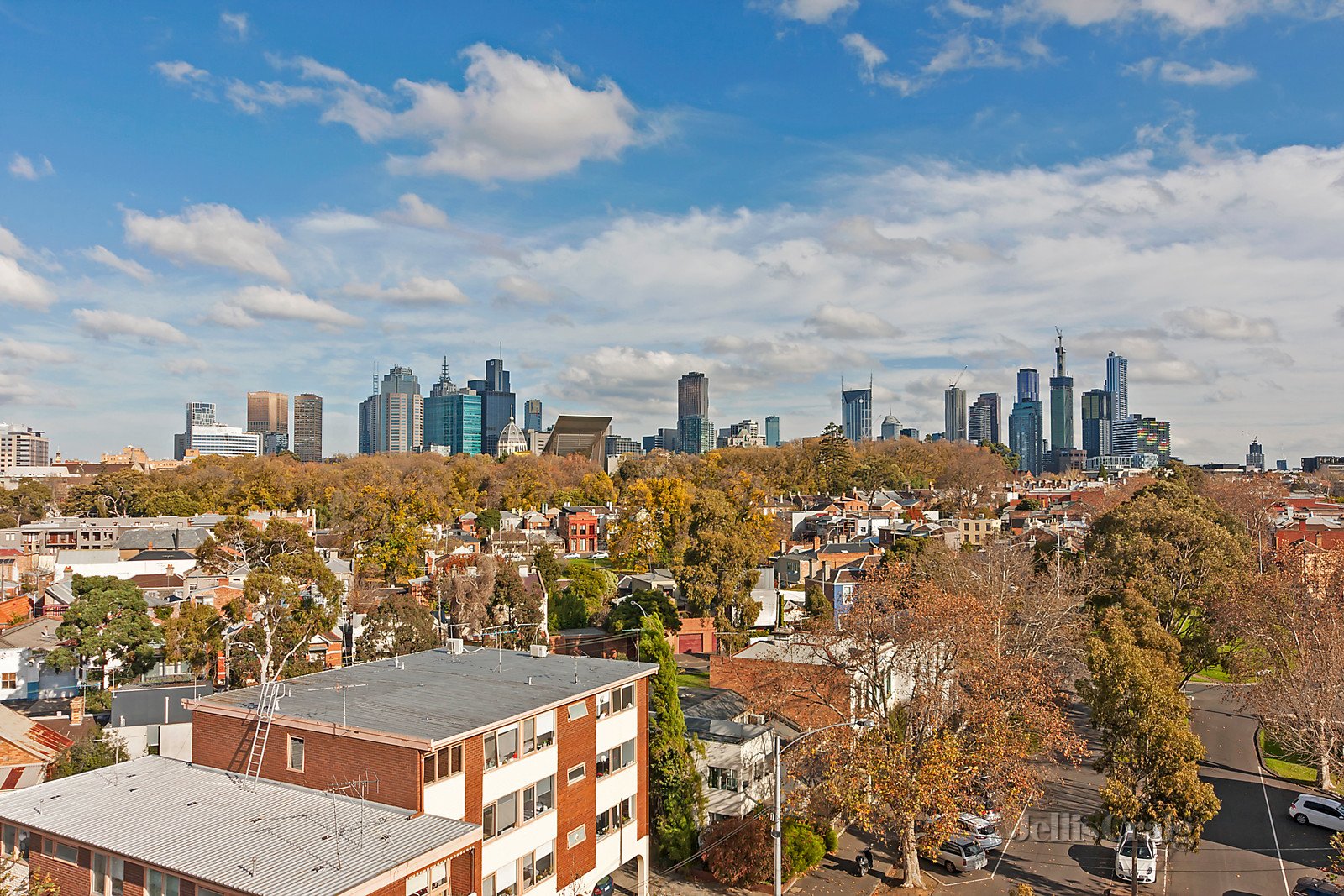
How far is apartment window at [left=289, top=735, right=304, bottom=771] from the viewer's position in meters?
19.3

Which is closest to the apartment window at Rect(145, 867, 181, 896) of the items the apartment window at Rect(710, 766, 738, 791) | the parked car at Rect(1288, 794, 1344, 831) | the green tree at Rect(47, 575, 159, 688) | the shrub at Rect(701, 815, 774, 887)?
the shrub at Rect(701, 815, 774, 887)

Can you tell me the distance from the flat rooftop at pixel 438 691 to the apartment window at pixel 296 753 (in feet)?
1.64

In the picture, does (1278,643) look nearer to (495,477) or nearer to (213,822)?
(213,822)

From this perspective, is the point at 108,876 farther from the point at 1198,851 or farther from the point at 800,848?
the point at 1198,851

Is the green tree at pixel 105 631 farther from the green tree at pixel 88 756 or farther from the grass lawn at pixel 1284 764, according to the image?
the grass lawn at pixel 1284 764

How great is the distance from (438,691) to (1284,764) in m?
33.2

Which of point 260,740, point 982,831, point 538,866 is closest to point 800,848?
point 982,831

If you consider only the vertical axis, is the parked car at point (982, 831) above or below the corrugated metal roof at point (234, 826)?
below

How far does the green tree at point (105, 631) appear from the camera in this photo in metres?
38.1

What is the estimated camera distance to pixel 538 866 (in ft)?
66.7

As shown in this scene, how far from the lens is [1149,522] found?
1763 inches

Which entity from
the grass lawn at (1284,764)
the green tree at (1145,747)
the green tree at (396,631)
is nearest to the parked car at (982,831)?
the green tree at (1145,747)

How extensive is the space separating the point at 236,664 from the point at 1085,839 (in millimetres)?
33759

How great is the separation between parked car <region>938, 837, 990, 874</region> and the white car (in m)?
3.65
